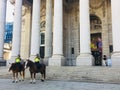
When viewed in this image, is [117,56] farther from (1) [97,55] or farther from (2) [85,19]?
(1) [97,55]

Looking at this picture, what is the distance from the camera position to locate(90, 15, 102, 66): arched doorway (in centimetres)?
2917

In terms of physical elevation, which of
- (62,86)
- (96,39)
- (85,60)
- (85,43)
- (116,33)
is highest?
(96,39)

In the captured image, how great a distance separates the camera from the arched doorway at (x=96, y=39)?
29.2 m

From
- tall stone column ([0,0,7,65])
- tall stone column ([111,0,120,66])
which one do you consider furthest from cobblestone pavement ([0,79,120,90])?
tall stone column ([0,0,7,65])

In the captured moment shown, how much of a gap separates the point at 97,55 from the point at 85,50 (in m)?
8.70

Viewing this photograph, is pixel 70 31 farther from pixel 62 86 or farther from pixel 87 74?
pixel 62 86

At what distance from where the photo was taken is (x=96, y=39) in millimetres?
30703

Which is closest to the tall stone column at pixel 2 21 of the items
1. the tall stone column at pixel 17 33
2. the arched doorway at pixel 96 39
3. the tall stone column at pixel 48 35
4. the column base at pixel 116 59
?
the tall stone column at pixel 17 33

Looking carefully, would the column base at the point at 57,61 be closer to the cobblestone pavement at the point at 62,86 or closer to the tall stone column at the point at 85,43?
the tall stone column at the point at 85,43

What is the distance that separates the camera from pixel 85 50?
70.6ft

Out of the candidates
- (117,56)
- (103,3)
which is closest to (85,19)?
(117,56)

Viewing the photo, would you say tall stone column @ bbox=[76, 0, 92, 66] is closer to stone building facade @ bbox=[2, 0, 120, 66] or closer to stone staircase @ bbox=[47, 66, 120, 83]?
stone building facade @ bbox=[2, 0, 120, 66]

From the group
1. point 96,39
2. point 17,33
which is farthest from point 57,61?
point 96,39

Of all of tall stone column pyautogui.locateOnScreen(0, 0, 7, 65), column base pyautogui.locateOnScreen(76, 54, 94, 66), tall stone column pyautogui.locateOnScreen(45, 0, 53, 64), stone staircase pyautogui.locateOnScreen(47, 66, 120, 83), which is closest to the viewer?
stone staircase pyautogui.locateOnScreen(47, 66, 120, 83)
